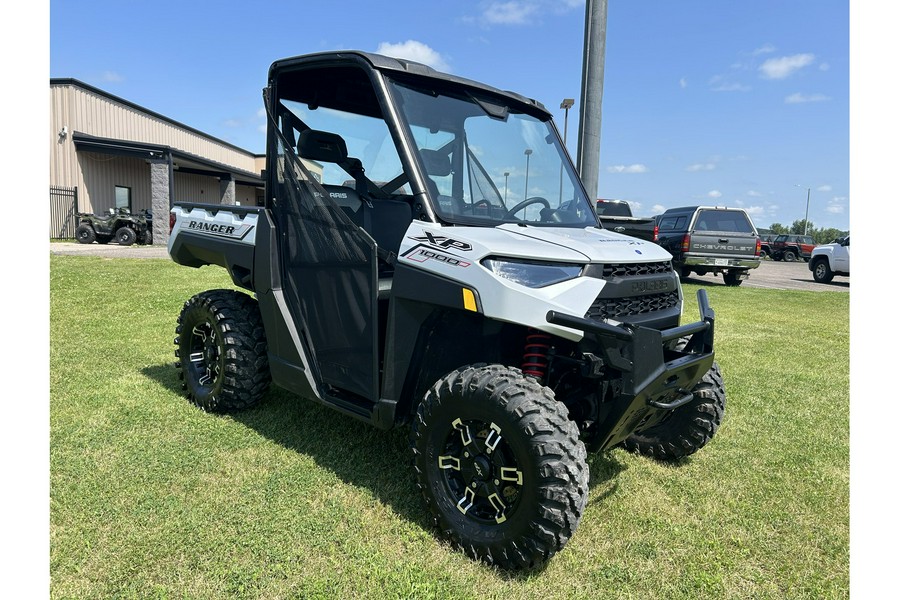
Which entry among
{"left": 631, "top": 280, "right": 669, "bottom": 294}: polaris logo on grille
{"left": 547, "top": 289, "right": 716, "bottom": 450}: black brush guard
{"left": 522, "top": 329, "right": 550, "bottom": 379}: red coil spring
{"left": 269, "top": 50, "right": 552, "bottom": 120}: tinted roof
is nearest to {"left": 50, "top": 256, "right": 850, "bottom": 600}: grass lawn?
{"left": 547, "top": 289, "right": 716, "bottom": 450}: black brush guard

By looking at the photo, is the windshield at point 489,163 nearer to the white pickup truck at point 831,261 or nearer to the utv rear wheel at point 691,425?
the utv rear wheel at point 691,425

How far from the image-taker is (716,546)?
287cm

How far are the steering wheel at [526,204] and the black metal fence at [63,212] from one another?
24.4 m

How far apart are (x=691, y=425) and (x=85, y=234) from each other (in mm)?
22876

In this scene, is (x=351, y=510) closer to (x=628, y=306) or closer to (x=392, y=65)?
(x=628, y=306)

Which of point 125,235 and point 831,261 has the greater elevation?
point 125,235

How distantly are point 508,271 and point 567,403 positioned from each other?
851 mm

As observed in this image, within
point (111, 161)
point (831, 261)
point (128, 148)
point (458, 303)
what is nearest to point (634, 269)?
point (458, 303)

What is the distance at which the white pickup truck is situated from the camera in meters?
18.4

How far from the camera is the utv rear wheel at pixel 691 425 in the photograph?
11.7ft

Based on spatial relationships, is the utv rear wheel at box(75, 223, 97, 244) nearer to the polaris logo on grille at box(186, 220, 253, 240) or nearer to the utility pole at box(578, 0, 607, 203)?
the polaris logo on grille at box(186, 220, 253, 240)

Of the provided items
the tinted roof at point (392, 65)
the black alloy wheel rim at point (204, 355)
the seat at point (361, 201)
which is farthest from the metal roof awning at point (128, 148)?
the seat at point (361, 201)

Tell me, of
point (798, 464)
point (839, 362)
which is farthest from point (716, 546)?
point (839, 362)

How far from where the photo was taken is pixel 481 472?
106 inches
